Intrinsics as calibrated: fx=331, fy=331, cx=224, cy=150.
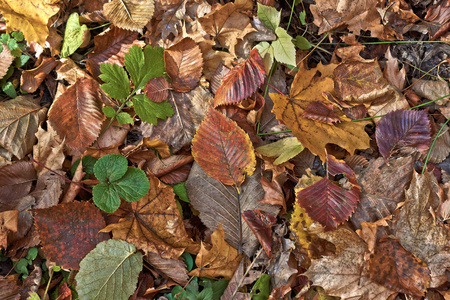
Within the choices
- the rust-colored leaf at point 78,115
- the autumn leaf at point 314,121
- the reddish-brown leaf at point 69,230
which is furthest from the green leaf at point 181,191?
the autumn leaf at point 314,121

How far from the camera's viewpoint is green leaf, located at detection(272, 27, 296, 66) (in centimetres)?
195

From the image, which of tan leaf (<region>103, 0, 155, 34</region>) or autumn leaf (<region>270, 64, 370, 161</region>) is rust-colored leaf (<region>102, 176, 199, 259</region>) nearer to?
autumn leaf (<region>270, 64, 370, 161</region>)

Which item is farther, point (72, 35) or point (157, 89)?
point (72, 35)

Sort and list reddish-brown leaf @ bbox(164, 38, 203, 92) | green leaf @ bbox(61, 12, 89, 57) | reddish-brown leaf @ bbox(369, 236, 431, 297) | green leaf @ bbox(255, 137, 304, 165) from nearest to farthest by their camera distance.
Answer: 1. reddish-brown leaf @ bbox(369, 236, 431, 297)
2. green leaf @ bbox(255, 137, 304, 165)
3. reddish-brown leaf @ bbox(164, 38, 203, 92)
4. green leaf @ bbox(61, 12, 89, 57)

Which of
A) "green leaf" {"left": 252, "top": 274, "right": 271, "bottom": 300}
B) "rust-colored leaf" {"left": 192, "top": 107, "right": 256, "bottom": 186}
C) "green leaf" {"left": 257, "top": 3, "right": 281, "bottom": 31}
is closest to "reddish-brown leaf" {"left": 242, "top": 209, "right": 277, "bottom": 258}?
"green leaf" {"left": 252, "top": 274, "right": 271, "bottom": 300}

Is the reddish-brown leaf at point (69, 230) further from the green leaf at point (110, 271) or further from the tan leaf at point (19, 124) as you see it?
the tan leaf at point (19, 124)

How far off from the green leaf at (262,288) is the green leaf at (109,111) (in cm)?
129

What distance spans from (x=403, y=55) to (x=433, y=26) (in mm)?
251

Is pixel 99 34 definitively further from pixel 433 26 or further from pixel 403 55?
pixel 433 26

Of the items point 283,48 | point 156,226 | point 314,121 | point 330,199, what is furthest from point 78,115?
point 330,199

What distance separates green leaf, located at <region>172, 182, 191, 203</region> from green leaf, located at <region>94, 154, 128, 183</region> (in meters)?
0.31

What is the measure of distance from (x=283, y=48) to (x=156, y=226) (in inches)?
50.4

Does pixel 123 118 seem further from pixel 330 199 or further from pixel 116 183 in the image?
pixel 330 199

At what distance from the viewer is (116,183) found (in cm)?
185
